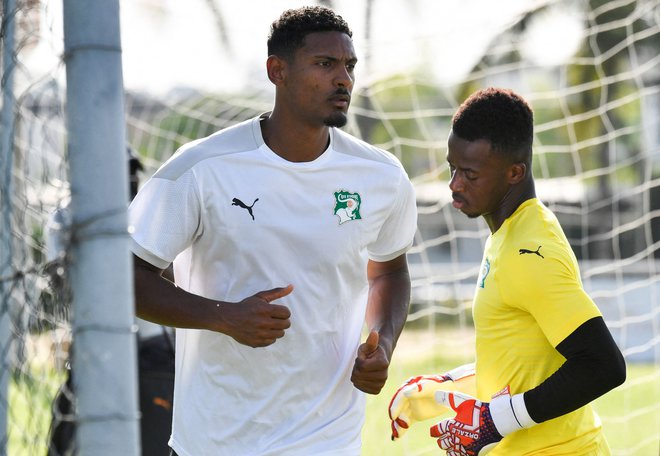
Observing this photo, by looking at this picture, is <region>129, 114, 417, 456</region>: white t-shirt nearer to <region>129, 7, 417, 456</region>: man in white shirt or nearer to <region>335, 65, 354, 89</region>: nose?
<region>129, 7, 417, 456</region>: man in white shirt

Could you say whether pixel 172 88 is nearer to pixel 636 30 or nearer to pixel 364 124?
pixel 364 124

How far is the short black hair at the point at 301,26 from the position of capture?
342 cm

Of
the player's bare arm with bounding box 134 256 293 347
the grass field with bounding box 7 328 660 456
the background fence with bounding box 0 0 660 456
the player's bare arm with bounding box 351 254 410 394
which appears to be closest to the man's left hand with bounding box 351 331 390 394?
the player's bare arm with bounding box 351 254 410 394

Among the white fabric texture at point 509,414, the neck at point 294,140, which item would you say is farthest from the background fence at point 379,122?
the white fabric texture at point 509,414

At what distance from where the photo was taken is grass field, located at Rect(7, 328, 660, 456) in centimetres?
734

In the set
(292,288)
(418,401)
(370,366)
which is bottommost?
(418,401)

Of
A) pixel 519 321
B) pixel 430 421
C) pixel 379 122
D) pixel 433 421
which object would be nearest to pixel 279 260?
pixel 519 321

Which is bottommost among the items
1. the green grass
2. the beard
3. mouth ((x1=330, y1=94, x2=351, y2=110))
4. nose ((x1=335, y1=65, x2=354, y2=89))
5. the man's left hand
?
the green grass

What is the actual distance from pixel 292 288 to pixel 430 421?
5.57 meters

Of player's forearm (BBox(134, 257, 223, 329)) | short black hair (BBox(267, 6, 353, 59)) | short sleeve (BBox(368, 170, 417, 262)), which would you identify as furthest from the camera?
short sleeve (BBox(368, 170, 417, 262))

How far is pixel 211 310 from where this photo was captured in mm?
3039

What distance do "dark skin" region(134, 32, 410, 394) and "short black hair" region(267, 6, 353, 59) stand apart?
0.02m

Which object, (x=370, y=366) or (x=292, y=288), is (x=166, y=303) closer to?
(x=292, y=288)

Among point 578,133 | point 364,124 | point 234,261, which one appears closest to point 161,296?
point 234,261
